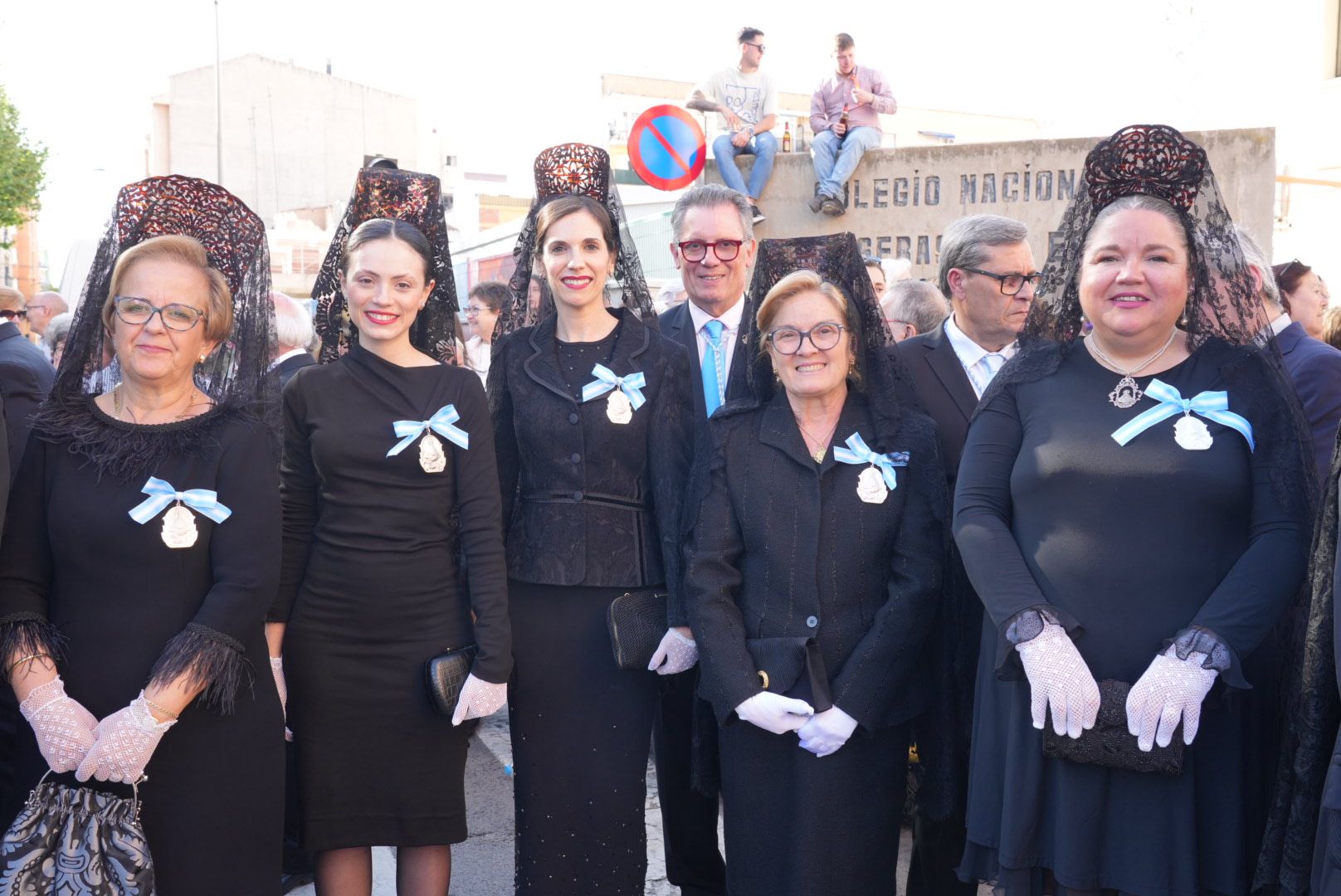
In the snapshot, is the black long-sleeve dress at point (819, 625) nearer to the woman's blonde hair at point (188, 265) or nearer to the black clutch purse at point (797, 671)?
the black clutch purse at point (797, 671)

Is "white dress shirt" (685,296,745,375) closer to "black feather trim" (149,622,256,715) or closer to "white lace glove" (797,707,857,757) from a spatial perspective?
"white lace glove" (797,707,857,757)

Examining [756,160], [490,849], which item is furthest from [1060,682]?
[756,160]

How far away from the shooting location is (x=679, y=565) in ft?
10.9

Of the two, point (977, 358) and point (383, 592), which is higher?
point (977, 358)

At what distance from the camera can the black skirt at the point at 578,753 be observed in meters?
3.37

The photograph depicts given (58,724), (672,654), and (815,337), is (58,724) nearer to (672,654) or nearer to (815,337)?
(672,654)

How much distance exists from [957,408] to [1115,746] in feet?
4.64

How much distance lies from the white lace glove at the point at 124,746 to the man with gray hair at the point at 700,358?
1.49 metres

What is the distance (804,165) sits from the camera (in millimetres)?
8242

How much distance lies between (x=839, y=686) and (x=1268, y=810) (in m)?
1.00

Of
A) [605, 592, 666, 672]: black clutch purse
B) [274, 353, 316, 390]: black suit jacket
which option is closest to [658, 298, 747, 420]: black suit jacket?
[605, 592, 666, 672]: black clutch purse

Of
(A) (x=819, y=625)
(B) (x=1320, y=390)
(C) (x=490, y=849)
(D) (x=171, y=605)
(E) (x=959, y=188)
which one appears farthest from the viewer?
(E) (x=959, y=188)

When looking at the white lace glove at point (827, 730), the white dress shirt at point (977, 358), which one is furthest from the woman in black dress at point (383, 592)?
the white dress shirt at point (977, 358)

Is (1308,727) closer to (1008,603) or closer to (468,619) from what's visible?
(1008,603)
